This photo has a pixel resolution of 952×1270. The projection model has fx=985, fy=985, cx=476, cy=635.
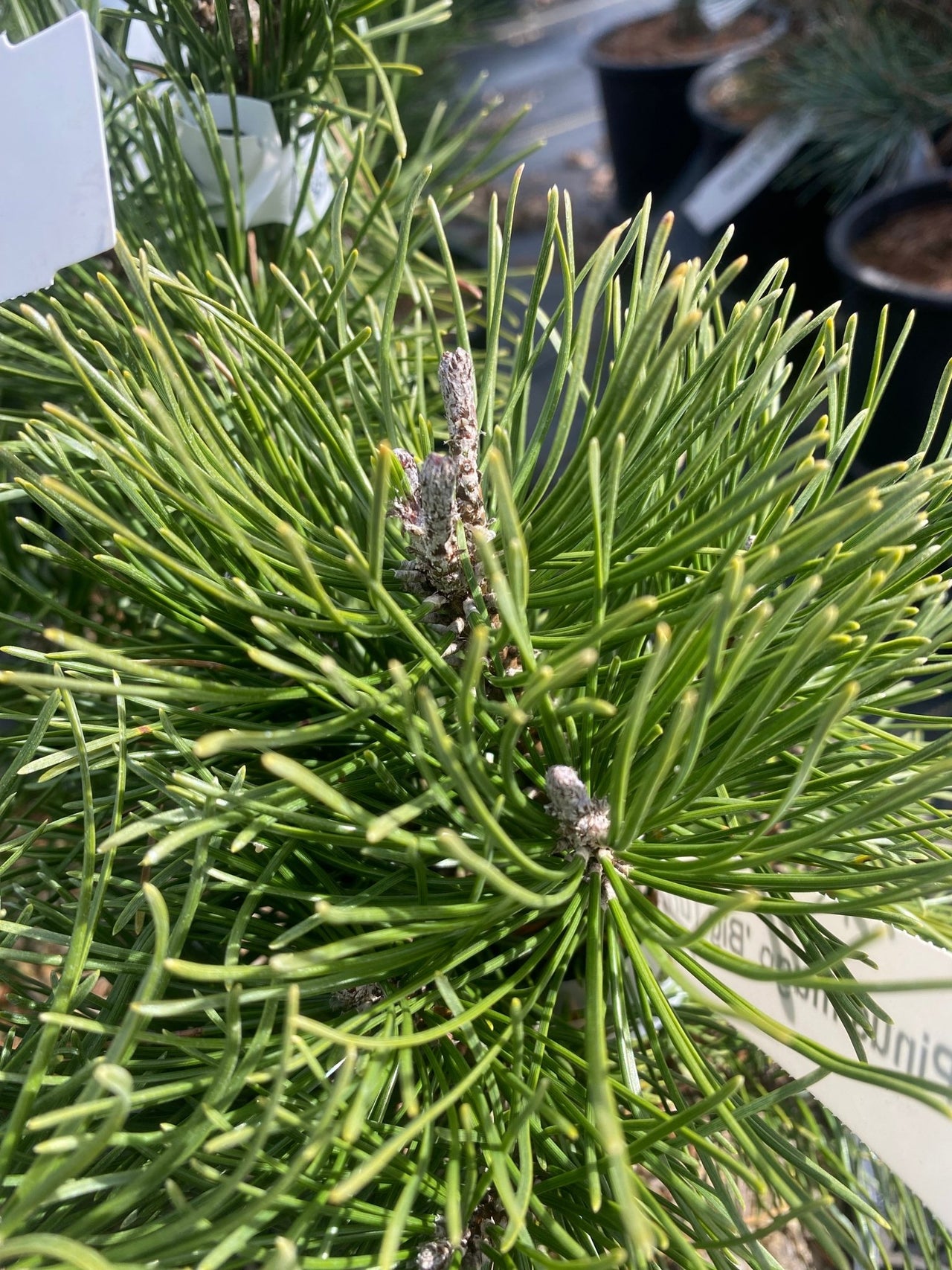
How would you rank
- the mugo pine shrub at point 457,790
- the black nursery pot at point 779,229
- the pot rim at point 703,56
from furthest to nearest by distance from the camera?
1. the pot rim at point 703,56
2. the black nursery pot at point 779,229
3. the mugo pine shrub at point 457,790

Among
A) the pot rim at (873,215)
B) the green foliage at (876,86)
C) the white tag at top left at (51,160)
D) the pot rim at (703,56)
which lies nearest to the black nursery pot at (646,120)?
the pot rim at (703,56)

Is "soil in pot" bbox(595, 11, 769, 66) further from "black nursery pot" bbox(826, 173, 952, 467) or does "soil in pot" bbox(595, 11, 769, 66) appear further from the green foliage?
"black nursery pot" bbox(826, 173, 952, 467)

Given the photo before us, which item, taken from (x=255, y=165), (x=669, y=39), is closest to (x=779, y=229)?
(x=669, y=39)

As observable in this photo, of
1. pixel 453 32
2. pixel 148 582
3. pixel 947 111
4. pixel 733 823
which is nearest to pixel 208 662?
pixel 148 582

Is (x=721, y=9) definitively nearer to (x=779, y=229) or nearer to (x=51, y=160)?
(x=779, y=229)

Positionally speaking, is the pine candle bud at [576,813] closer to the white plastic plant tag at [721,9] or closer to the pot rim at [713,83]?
the pot rim at [713,83]

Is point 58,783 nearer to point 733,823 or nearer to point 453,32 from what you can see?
point 733,823
